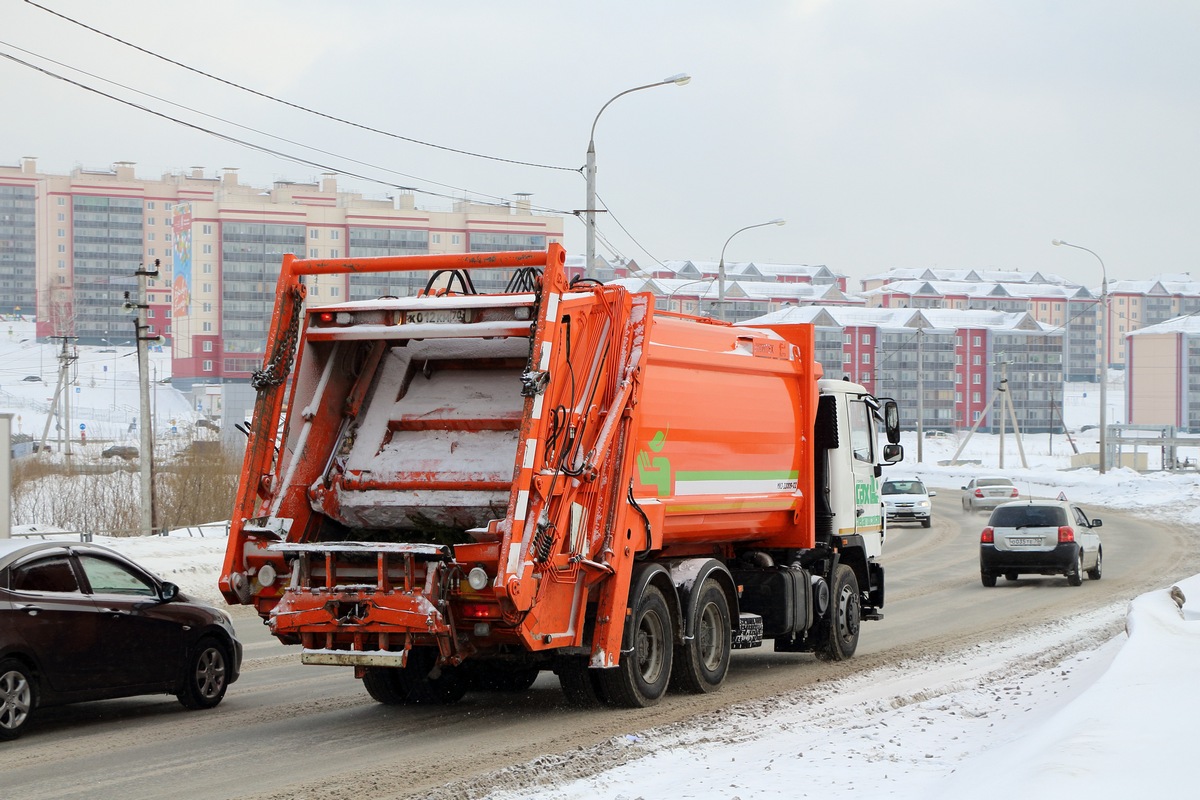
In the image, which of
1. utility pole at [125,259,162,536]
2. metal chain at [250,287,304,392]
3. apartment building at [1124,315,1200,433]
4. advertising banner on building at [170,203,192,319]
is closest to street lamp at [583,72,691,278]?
utility pole at [125,259,162,536]

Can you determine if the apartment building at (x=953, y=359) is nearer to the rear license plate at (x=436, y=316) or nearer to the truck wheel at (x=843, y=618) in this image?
the truck wheel at (x=843, y=618)

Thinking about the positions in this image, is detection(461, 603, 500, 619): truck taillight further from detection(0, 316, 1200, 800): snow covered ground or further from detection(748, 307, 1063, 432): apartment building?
detection(748, 307, 1063, 432): apartment building

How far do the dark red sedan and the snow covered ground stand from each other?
12.0 feet

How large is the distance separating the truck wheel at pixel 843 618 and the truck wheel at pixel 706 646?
1.92 m

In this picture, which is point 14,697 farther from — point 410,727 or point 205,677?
point 410,727

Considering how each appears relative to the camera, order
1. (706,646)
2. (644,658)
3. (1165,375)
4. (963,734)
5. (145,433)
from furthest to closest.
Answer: (1165,375)
(145,433)
(706,646)
(644,658)
(963,734)

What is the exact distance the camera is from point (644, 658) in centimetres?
1091

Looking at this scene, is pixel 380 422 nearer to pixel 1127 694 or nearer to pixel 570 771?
pixel 570 771

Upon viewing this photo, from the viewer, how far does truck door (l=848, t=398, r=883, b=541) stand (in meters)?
14.4

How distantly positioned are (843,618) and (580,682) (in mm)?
4251

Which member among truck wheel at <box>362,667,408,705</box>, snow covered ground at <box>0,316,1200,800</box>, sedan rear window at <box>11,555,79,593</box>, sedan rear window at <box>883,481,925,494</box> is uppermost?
sedan rear window at <box>11,555,79,593</box>

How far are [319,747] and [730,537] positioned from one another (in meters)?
4.46

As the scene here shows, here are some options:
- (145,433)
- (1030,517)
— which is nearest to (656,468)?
(1030,517)

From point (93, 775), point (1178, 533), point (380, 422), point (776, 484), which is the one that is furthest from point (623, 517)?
point (1178, 533)
